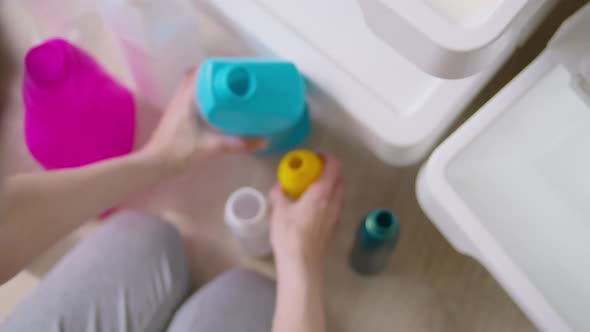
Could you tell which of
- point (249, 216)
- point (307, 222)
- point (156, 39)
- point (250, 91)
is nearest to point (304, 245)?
point (307, 222)

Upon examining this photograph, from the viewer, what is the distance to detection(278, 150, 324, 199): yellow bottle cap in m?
0.80

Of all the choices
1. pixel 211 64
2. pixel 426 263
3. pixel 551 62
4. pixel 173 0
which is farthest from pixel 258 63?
pixel 426 263

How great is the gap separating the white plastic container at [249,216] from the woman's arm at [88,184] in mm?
81

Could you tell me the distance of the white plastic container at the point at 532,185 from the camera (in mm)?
568

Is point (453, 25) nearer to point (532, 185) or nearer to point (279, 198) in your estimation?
point (532, 185)

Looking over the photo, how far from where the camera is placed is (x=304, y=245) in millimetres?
799

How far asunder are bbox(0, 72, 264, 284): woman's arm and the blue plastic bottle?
0.10 m

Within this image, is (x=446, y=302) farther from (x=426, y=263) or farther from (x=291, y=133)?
(x=291, y=133)

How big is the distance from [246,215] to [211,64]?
291 millimetres

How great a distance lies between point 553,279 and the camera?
61 centimetres

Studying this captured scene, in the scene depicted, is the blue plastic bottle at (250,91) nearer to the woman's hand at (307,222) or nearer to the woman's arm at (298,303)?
the woman's hand at (307,222)

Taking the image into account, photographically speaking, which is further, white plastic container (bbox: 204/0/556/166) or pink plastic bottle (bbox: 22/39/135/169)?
pink plastic bottle (bbox: 22/39/135/169)

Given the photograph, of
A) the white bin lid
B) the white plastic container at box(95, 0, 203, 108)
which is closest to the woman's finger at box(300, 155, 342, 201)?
the white plastic container at box(95, 0, 203, 108)

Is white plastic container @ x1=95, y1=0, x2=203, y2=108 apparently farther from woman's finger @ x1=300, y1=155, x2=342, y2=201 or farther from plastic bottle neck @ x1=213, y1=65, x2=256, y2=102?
woman's finger @ x1=300, y1=155, x2=342, y2=201
